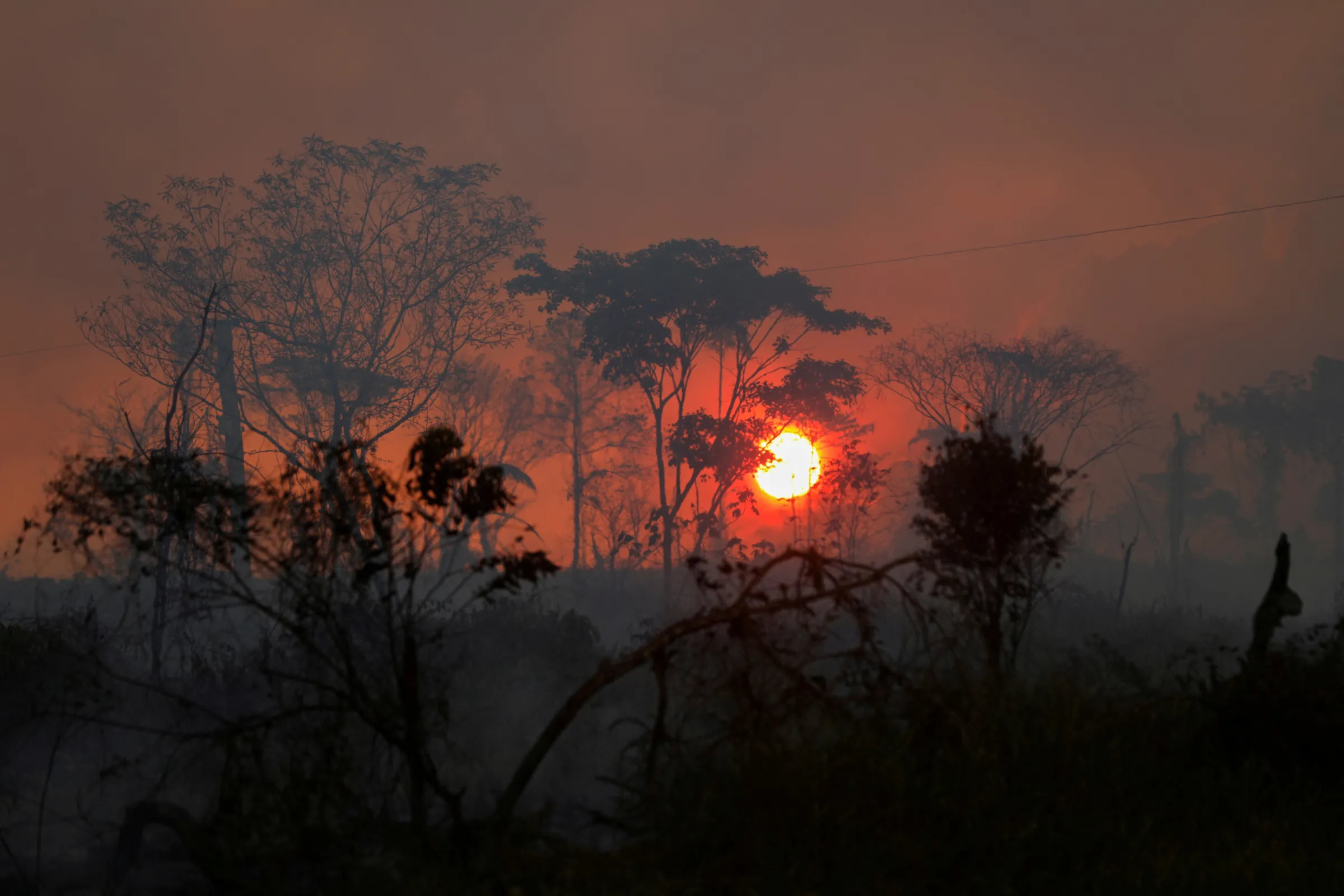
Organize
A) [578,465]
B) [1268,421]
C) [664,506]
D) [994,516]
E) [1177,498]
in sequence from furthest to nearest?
1. [1268,421]
2. [1177,498]
3. [578,465]
4. [664,506]
5. [994,516]

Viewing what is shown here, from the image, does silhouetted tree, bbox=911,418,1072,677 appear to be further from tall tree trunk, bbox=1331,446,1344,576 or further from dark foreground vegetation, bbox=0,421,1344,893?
tall tree trunk, bbox=1331,446,1344,576

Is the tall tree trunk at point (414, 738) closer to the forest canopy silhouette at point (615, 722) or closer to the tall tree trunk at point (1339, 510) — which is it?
the forest canopy silhouette at point (615, 722)

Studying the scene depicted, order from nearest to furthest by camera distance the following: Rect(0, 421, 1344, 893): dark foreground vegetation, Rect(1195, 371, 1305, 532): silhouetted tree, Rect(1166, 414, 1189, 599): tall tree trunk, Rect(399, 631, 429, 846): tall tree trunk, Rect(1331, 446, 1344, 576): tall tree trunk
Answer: Rect(0, 421, 1344, 893): dark foreground vegetation → Rect(399, 631, 429, 846): tall tree trunk → Rect(1166, 414, 1189, 599): tall tree trunk → Rect(1331, 446, 1344, 576): tall tree trunk → Rect(1195, 371, 1305, 532): silhouetted tree

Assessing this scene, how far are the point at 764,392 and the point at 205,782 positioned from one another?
2151 cm

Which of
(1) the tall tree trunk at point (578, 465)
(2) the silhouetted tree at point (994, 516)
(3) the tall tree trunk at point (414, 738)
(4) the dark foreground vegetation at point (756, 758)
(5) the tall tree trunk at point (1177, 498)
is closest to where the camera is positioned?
(4) the dark foreground vegetation at point (756, 758)

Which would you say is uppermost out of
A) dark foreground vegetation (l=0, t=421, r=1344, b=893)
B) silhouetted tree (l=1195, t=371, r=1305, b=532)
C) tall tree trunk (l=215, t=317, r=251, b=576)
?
silhouetted tree (l=1195, t=371, r=1305, b=532)

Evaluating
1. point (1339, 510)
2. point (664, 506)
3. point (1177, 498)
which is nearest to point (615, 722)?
point (664, 506)

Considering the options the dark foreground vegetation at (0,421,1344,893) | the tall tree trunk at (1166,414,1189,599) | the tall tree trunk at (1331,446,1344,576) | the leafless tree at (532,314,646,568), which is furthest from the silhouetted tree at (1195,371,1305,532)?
the dark foreground vegetation at (0,421,1344,893)

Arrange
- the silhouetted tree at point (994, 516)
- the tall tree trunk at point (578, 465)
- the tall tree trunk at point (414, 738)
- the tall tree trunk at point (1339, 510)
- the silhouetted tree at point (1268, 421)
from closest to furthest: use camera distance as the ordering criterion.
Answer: the tall tree trunk at point (414, 738), the silhouetted tree at point (994, 516), the tall tree trunk at point (578, 465), the tall tree trunk at point (1339, 510), the silhouetted tree at point (1268, 421)

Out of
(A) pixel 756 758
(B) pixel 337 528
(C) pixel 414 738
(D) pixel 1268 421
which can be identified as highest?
(D) pixel 1268 421

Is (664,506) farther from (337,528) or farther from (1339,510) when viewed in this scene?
(1339,510)

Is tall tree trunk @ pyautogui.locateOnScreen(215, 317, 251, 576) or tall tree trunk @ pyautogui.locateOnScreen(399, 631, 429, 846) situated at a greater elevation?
tall tree trunk @ pyautogui.locateOnScreen(215, 317, 251, 576)

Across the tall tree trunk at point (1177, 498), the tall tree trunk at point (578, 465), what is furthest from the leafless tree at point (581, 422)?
the tall tree trunk at point (1177, 498)

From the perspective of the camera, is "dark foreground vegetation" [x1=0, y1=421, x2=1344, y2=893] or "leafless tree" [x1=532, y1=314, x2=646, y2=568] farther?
"leafless tree" [x1=532, y1=314, x2=646, y2=568]
